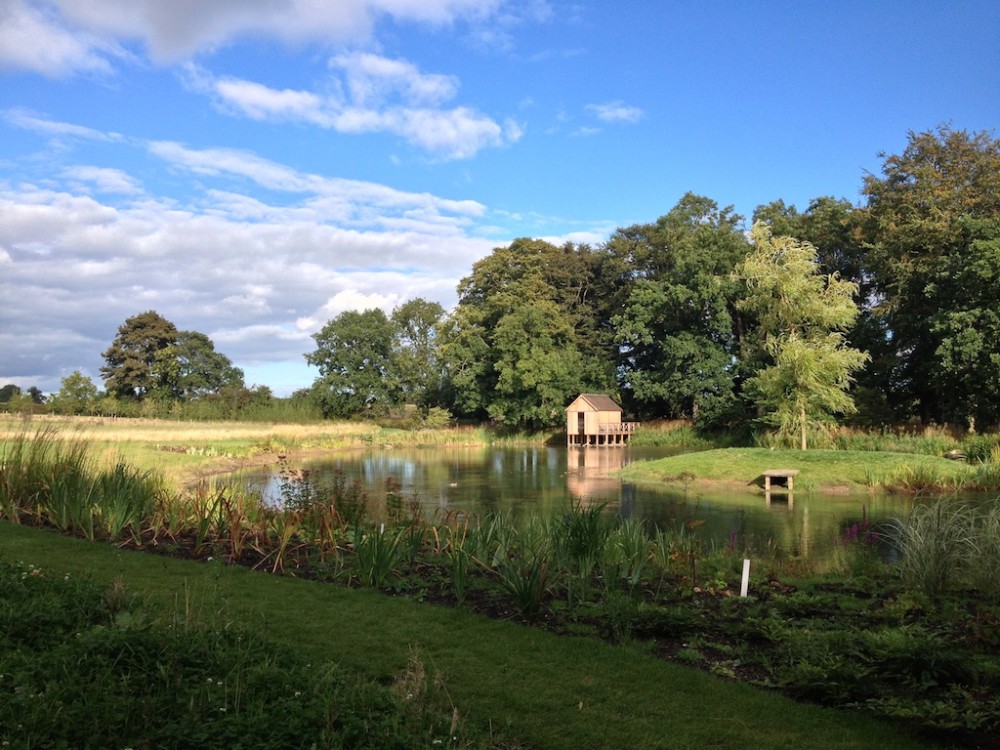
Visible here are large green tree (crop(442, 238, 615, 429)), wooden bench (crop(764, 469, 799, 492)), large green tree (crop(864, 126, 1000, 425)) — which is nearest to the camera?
wooden bench (crop(764, 469, 799, 492))

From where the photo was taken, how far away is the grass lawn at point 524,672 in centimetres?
389

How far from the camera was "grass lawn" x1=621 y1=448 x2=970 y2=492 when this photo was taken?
2098 cm

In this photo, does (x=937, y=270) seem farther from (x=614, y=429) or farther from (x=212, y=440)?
(x=212, y=440)

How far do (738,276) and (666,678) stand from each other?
31714mm

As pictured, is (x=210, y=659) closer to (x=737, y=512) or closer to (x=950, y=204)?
(x=737, y=512)

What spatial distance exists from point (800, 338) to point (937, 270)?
604 cm

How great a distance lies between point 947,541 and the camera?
7289mm

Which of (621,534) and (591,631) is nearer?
(591,631)

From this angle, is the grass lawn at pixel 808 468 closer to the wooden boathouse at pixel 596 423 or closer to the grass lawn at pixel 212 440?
the grass lawn at pixel 212 440

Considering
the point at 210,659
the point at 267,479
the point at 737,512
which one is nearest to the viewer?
the point at 210,659

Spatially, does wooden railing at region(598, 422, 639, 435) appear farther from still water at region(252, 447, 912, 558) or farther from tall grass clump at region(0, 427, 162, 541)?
tall grass clump at region(0, 427, 162, 541)

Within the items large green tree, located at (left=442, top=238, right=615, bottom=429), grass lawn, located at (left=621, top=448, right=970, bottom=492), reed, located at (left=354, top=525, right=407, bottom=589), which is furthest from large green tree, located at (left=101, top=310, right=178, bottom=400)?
reed, located at (left=354, top=525, right=407, bottom=589)

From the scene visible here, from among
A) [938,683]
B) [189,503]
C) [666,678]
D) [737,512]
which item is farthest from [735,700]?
→ [737,512]

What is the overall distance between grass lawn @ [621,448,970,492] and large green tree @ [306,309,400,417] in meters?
36.8
